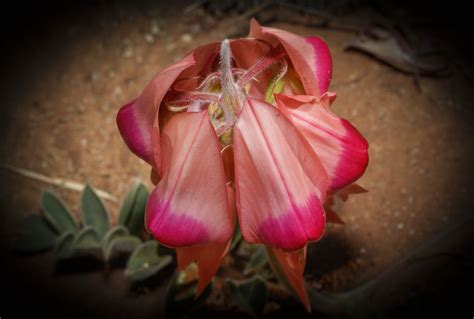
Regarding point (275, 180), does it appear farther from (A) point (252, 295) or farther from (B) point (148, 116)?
(A) point (252, 295)

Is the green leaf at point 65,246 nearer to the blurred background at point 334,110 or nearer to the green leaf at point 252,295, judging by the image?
the blurred background at point 334,110

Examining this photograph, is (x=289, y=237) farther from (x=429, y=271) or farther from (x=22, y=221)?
(x=22, y=221)

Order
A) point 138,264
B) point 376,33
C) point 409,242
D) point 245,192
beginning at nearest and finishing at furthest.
→ point 245,192 → point 138,264 → point 409,242 → point 376,33

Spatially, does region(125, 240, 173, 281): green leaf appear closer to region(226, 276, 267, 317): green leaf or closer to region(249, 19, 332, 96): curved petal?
region(226, 276, 267, 317): green leaf

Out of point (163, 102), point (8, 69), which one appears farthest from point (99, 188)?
point (163, 102)

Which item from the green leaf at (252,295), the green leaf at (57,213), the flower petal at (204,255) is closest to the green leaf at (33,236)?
the green leaf at (57,213)

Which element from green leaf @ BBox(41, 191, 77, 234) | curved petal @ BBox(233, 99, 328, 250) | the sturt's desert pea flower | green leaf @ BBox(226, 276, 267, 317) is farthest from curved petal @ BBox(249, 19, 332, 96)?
green leaf @ BBox(41, 191, 77, 234)

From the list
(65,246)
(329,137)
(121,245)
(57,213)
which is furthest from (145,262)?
(329,137)
